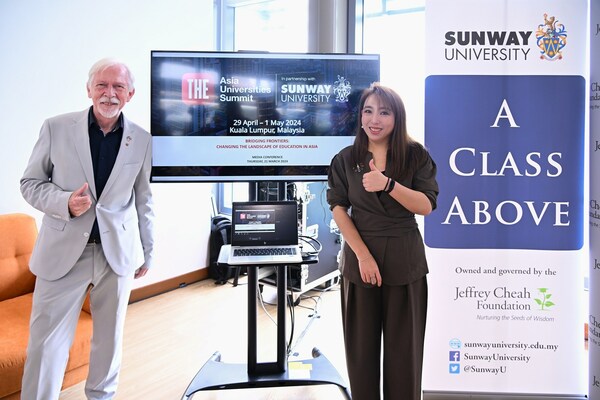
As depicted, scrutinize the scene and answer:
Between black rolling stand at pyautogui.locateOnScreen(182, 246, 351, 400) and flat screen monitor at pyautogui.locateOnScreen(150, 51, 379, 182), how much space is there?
48cm

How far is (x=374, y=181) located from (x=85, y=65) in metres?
2.64

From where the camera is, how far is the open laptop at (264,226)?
7.31 ft

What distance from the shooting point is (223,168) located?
→ 2.35 meters

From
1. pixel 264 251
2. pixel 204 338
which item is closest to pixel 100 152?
pixel 264 251

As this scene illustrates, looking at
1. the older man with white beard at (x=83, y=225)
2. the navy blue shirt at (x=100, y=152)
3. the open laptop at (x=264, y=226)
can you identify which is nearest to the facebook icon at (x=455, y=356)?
the open laptop at (x=264, y=226)

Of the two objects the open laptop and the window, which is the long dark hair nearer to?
the open laptop

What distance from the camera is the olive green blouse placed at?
182cm

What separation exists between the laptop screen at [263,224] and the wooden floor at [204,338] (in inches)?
32.6

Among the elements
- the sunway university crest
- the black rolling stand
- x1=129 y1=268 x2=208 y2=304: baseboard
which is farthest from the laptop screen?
x1=129 y1=268 x2=208 y2=304: baseboard

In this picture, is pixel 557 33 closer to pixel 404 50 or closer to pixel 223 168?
pixel 404 50

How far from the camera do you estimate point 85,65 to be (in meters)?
3.40

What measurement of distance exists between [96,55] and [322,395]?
112 inches

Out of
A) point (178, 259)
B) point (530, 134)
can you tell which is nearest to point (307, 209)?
point (178, 259)

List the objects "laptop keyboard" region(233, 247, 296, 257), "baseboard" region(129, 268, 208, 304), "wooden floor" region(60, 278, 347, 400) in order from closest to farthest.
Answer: "laptop keyboard" region(233, 247, 296, 257)
"wooden floor" region(60, 278, 347, 400)
"baseboard" region(129, 268, 208, 304)
